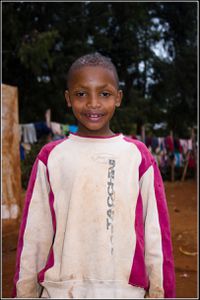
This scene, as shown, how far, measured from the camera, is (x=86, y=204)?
57.6 inches

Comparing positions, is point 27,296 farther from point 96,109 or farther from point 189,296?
point 189,296

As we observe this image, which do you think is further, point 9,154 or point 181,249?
point 9,154

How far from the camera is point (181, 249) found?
4922 mm

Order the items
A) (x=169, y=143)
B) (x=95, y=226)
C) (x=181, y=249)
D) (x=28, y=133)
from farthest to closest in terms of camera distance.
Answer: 1. (x=169, y=143)
2. (x=28, y=133)
3. (x=181, y=249)
4. (x=95, y=226)

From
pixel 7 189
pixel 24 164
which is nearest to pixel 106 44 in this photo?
pixel 24 164

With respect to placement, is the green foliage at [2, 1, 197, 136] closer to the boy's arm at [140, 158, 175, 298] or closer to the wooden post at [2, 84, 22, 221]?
the wooden post at [2, 84, 22, 221]

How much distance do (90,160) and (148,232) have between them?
0.38 m

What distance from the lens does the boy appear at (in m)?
1.43

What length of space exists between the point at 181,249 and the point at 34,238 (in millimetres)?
3804

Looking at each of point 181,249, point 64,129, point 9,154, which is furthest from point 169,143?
point 9,154

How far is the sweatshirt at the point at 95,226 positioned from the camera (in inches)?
56.1

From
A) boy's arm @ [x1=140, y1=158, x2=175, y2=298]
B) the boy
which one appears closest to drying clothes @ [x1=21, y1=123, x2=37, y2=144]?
the boy

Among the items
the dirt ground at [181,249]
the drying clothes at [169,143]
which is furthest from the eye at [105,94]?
the drying clothes at [169,143]

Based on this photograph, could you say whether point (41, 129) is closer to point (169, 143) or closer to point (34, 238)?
point (169, 143)
